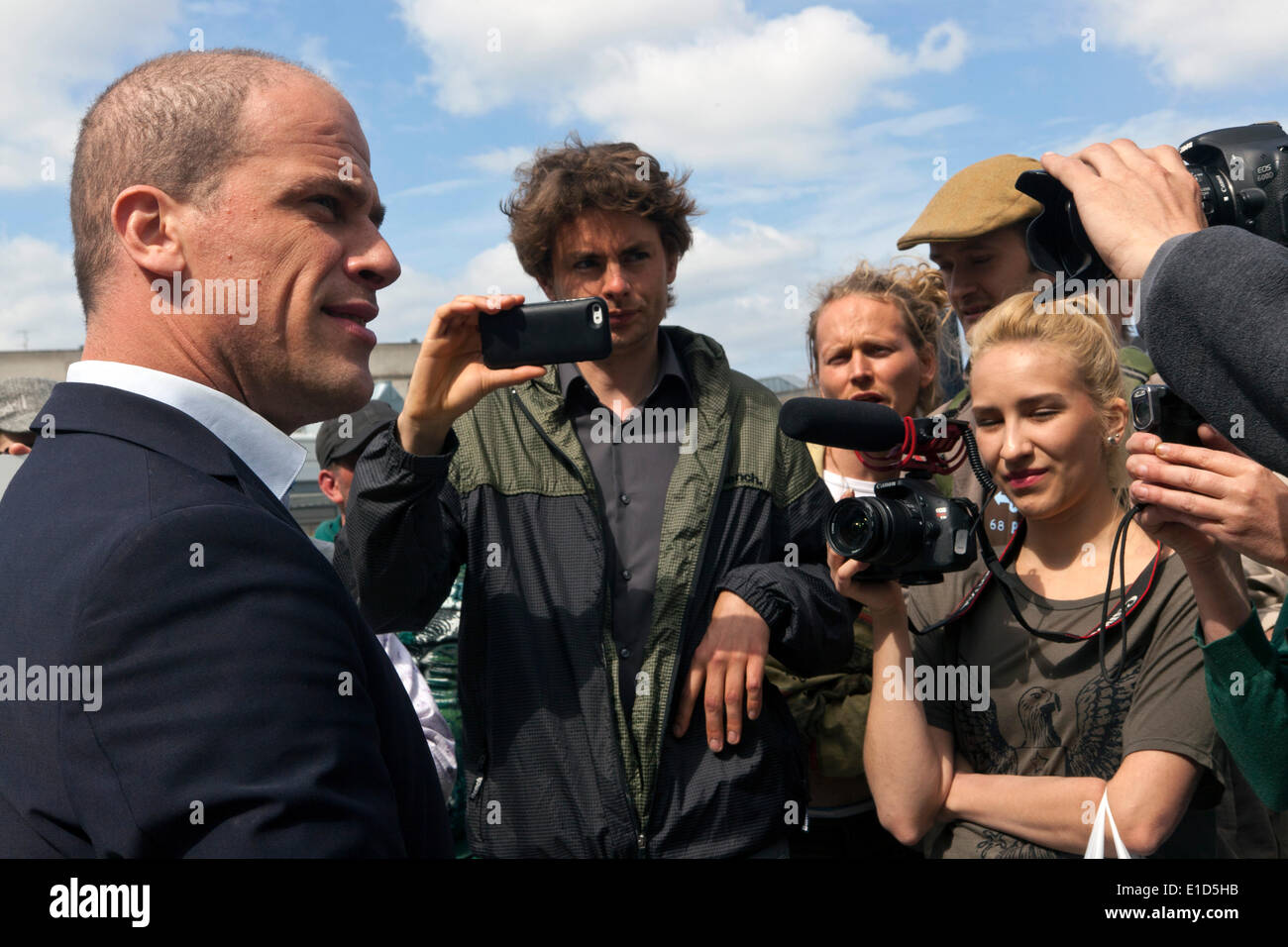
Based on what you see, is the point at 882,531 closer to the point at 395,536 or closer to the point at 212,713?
the point at 395,536

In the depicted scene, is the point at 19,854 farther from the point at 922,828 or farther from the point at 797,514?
the point at 797,514

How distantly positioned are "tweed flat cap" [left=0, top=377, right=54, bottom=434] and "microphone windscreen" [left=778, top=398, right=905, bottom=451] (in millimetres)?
4022

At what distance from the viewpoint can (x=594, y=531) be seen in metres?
2.89

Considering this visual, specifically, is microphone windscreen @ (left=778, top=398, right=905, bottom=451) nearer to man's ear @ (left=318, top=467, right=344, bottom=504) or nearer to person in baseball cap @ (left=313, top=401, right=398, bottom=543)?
person in baseball cap @ (left=313, top=401, right=398, bottom=543)

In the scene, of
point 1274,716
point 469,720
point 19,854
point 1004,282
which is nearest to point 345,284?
point 19,854

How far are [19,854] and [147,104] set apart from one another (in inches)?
42.1

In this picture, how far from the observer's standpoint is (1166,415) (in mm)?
2062

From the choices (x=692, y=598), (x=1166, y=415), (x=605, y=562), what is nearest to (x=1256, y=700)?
(x=1166, y=415)

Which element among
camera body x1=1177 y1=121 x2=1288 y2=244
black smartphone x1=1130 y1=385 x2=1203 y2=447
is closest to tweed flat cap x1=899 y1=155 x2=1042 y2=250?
camera body x1=1177 y1=121 x2=1288 y2=244

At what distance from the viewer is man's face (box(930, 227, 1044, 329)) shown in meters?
3.84

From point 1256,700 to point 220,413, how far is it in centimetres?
200

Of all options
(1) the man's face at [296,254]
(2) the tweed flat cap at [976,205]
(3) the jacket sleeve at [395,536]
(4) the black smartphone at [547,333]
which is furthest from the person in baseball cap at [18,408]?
(2) the tweed flat cap at [976,205]
